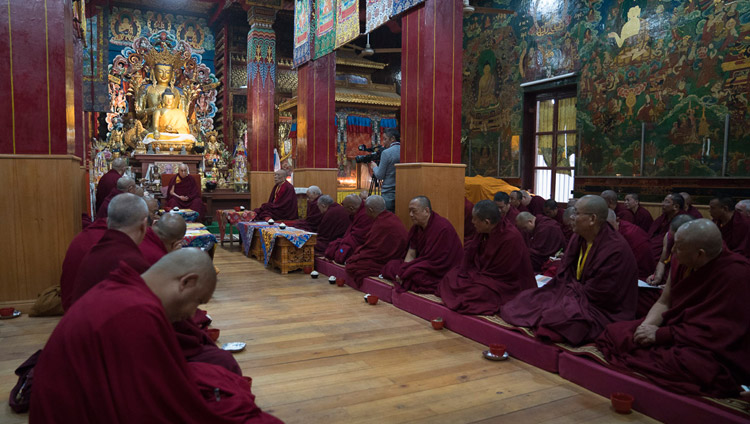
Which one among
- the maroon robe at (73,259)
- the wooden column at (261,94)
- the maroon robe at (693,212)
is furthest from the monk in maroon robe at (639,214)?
the wooden column at (261,94)

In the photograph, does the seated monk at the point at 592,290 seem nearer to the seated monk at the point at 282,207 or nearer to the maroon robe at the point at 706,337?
the maroon robe at the point at 706,337

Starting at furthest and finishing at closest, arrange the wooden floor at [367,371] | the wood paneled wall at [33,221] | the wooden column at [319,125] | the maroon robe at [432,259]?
the wooden column at [319,125], the maroon robe at [432,259], the wood paneled wall at [33,221], the wooden floor at [367,371]

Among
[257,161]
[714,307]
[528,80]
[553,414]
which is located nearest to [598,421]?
[553,414]

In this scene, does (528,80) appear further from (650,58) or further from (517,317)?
(517,317)

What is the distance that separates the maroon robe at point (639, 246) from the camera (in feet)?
18.0

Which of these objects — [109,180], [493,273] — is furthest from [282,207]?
[493,273]

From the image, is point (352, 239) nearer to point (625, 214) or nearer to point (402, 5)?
point (402, 5)

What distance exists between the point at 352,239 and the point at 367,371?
12.4 ft

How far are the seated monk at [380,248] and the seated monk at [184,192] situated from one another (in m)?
4.96

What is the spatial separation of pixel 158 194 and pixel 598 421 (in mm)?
10644

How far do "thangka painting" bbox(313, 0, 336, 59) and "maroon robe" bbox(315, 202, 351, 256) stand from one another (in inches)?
112

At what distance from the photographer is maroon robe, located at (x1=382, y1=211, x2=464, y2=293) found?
17.5 ft

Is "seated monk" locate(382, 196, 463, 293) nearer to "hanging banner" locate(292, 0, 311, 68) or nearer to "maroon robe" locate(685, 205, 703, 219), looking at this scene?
"maroon robe" locate(685, 205, 703, 219)

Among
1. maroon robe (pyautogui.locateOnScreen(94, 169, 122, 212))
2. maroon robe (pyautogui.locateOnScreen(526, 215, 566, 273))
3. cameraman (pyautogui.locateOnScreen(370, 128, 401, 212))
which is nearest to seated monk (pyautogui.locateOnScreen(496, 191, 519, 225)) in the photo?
maroon robe (pyautogui.locateOnScreen(526, 215, 566, 273))
